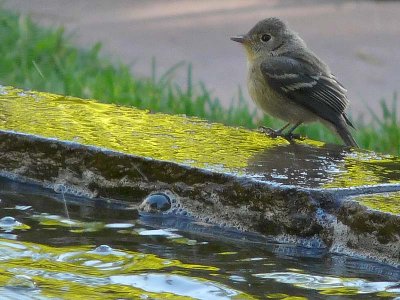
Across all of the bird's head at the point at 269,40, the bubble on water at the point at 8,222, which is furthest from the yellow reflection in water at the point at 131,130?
the bird's head at the point at 269,40

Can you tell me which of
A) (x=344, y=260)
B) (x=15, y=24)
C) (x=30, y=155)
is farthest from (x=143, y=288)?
(x=15, y=24)

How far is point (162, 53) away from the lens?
911 cm

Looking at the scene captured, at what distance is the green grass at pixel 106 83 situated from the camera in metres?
6.38

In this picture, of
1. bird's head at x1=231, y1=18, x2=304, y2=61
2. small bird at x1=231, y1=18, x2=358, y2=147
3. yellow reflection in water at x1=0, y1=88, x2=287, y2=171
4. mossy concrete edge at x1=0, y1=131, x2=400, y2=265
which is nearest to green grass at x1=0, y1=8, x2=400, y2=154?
bird's head at x1=231, y1=18, x2=304, y2=61

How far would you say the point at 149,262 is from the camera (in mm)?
3219

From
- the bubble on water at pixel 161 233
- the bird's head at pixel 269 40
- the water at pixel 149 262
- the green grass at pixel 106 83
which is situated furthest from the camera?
the green grass at pixel 106 83

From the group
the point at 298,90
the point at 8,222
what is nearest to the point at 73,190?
the point at 8,222

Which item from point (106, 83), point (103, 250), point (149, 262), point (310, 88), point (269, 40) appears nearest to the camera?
point (149, 262)

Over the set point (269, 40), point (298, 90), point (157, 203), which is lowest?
point (157, 203)

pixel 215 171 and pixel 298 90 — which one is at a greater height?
pixel 298 90

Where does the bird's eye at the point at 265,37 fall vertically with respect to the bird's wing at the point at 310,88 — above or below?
above

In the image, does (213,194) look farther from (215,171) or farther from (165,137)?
(165,137)

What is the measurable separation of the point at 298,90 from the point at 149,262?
2361 millimetres

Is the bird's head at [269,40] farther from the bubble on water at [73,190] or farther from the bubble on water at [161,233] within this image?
the bubble on water at [161,233]
